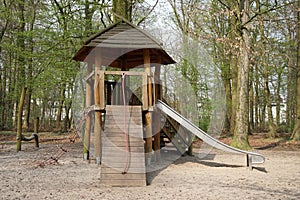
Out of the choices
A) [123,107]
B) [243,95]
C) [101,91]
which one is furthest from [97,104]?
[243,95]

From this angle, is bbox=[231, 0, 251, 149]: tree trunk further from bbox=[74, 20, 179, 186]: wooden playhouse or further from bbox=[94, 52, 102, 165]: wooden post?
bbox=[94, 52, 102, 165]: wooden post

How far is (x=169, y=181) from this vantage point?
20.5 feet

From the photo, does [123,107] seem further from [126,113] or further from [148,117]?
[148,117]

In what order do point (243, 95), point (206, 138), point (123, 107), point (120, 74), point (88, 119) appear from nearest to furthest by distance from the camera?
point (123, 107), point (120, 74), point (206, 138), point (88, 119), point (243, 95)

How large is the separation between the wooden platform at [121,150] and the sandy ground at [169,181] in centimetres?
23

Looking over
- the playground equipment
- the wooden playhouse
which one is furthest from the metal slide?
the wooden playhouse

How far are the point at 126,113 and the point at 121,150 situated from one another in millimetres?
1166

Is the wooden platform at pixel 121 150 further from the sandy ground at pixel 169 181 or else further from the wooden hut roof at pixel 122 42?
the wooden hut roof at pixel 122 42

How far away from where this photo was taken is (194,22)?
18.7 metres

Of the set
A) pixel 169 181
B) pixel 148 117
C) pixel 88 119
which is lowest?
pixel 169 181

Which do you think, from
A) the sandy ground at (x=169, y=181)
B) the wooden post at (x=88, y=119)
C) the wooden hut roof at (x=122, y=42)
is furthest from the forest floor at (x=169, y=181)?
the wooden hut roof at (x=122, y=42)

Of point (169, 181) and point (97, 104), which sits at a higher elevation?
point (97, 104)

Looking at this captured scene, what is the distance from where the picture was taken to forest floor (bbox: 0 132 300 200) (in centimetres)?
514

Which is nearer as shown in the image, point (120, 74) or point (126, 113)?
point (126, 113)
